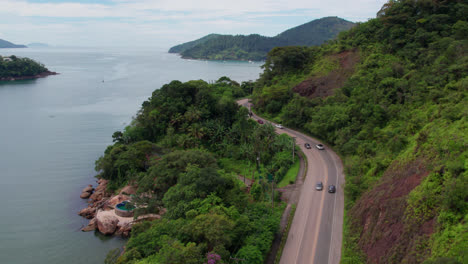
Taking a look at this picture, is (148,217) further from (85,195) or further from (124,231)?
(85,195)

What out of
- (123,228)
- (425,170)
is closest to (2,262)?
(123,228)

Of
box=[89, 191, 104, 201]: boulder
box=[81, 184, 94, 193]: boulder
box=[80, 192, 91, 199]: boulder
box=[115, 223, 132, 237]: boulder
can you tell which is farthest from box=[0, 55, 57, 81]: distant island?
box=[115, 223, 132, 237]: boulder

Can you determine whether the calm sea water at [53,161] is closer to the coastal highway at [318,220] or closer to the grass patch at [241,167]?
the grass patch at [241,167]

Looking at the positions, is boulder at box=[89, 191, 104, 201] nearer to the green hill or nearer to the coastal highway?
the coastal highway

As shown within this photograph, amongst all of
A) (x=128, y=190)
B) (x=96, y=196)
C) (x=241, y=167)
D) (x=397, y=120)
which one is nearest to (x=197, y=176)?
(x=241, y=167)

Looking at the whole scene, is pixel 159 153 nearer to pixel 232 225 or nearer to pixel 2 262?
pixel 2 262
